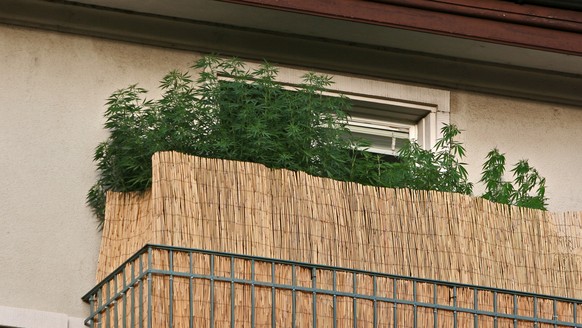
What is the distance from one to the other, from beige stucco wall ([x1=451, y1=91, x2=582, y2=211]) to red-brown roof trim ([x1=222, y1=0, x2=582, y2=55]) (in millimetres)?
740

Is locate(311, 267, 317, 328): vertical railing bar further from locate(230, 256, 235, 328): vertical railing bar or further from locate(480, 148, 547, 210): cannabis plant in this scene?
locate(480, 148, 547, 210): cannabis plant

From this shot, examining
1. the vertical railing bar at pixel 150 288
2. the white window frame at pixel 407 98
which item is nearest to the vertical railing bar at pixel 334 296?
the vertical railing bar at pixel 150 288

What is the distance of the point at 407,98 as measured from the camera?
17188mm

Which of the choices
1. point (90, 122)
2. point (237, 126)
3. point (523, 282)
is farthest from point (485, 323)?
point (90, 122)

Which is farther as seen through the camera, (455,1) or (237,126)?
(455,1)

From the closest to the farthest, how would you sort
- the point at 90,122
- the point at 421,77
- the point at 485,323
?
the point at 485,323
the point at 90,122
the point at 421,77

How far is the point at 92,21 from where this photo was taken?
A: 54.2 ft

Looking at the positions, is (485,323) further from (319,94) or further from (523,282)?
(319,94)

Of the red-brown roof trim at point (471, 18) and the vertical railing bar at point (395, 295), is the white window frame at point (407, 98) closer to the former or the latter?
the red-brown roof trim at point (471, 18)

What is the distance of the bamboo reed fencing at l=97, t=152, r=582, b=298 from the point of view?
1466 cm

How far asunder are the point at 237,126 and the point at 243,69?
1.20 meters

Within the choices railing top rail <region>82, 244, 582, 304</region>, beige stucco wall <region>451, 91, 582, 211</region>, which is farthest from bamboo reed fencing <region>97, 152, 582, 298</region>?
beige stucco wall <region>451, 91, 582, 211</region>

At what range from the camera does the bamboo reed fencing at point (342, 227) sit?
577 inches

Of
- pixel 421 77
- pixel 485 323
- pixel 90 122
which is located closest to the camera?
pixel 485 323
